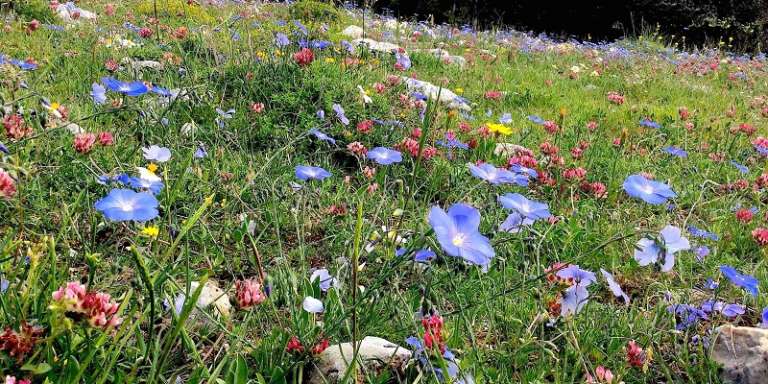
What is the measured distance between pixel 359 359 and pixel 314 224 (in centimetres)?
101

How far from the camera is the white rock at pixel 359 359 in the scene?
1.45 meters

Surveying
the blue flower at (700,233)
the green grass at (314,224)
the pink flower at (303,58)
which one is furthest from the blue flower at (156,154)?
the blue flower at (700,233)

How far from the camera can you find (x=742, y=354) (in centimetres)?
171

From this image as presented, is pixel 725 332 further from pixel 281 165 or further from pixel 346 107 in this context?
pixel 346 107

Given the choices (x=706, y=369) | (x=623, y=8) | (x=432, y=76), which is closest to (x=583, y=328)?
(x=706, y=369)

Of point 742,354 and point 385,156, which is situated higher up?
point 385,156

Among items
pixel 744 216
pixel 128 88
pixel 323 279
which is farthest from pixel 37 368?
pixel 744 216

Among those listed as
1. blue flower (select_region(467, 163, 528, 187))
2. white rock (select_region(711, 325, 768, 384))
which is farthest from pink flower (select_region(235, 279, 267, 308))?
white rock (select_region(711, 325, 768, 384))

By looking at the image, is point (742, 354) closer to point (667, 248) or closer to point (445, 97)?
point (667, 248)

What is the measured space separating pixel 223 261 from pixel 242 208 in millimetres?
344

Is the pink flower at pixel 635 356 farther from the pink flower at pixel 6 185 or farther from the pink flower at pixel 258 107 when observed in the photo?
the pink flower at pixel 258 107

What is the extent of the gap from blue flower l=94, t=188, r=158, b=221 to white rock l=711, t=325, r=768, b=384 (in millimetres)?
1512

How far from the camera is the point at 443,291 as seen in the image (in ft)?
6.55

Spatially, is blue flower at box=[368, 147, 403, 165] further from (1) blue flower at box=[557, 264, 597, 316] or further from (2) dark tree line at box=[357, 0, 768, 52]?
(2) dark tree line at box=[357, 0, 768, 52]
